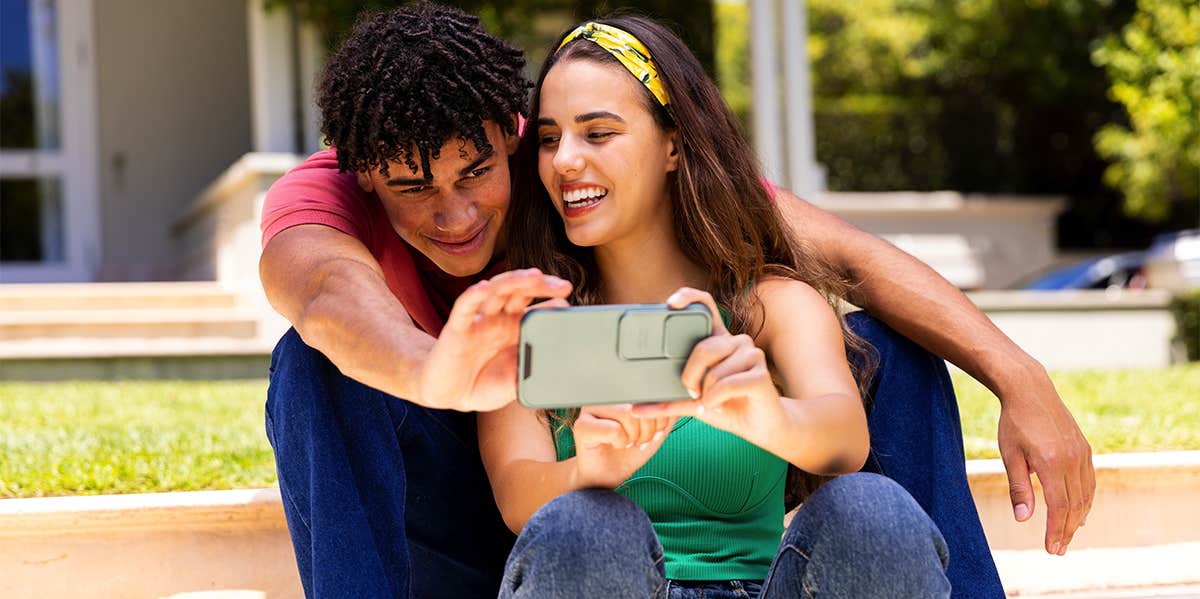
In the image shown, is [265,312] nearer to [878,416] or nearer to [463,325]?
[878,416]

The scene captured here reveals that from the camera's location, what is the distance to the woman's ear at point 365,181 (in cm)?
253

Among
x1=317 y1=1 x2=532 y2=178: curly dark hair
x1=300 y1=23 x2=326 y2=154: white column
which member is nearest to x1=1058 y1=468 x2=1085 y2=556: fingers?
x1=317 y1=1 x2=532 y2=178: curly dark hair

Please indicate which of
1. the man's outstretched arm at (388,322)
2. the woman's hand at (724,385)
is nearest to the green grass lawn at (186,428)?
the man's outstretched arm at (388,322)

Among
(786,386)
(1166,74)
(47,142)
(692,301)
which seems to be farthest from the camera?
(1166,74)

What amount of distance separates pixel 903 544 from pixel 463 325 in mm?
746

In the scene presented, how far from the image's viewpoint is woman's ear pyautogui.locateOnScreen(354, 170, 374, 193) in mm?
2527

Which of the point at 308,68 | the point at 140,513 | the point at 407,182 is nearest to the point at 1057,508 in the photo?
the point at 407,182

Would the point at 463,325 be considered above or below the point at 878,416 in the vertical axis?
above

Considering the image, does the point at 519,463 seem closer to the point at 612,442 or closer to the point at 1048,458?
the point at 612,442

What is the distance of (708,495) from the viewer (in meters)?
2.15

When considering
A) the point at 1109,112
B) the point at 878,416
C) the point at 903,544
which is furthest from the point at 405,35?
the point at 1109,112

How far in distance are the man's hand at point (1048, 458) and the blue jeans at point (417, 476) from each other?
0.34ft

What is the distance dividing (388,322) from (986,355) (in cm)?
128

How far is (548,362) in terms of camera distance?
1642 millimetres
